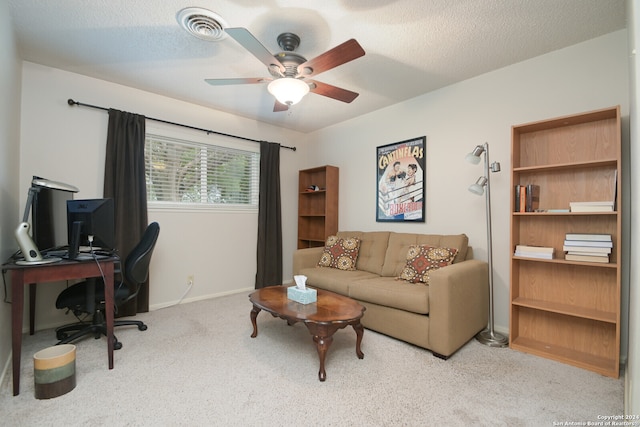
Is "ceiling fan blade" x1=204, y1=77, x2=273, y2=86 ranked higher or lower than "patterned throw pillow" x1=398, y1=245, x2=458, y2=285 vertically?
higher

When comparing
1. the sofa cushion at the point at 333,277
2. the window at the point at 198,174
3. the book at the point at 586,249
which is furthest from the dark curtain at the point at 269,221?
the book at the point at 586,249

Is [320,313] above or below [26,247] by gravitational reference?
below

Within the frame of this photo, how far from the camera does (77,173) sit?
2926 mm

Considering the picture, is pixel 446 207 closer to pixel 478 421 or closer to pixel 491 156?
pixel 491 156

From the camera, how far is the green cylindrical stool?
5.50 ft

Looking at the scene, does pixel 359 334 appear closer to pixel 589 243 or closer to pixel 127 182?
pixel 589 243

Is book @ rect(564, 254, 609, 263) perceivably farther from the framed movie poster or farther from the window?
the window

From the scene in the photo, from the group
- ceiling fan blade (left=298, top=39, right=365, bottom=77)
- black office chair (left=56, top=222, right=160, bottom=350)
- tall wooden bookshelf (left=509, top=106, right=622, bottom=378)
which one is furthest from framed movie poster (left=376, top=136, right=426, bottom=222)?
black office chair (left=56, top=222, right=160, bottom=350)

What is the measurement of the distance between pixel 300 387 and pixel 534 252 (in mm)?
2018

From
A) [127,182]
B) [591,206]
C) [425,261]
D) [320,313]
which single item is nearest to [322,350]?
[320,313]

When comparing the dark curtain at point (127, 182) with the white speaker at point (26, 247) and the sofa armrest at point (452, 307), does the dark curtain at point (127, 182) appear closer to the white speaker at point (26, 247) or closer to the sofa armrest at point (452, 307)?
the white speaker at point (26, 247)

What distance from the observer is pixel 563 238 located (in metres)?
2.33

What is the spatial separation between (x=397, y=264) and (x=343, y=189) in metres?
1.49

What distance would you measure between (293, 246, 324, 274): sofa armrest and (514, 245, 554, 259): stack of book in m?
2.05
